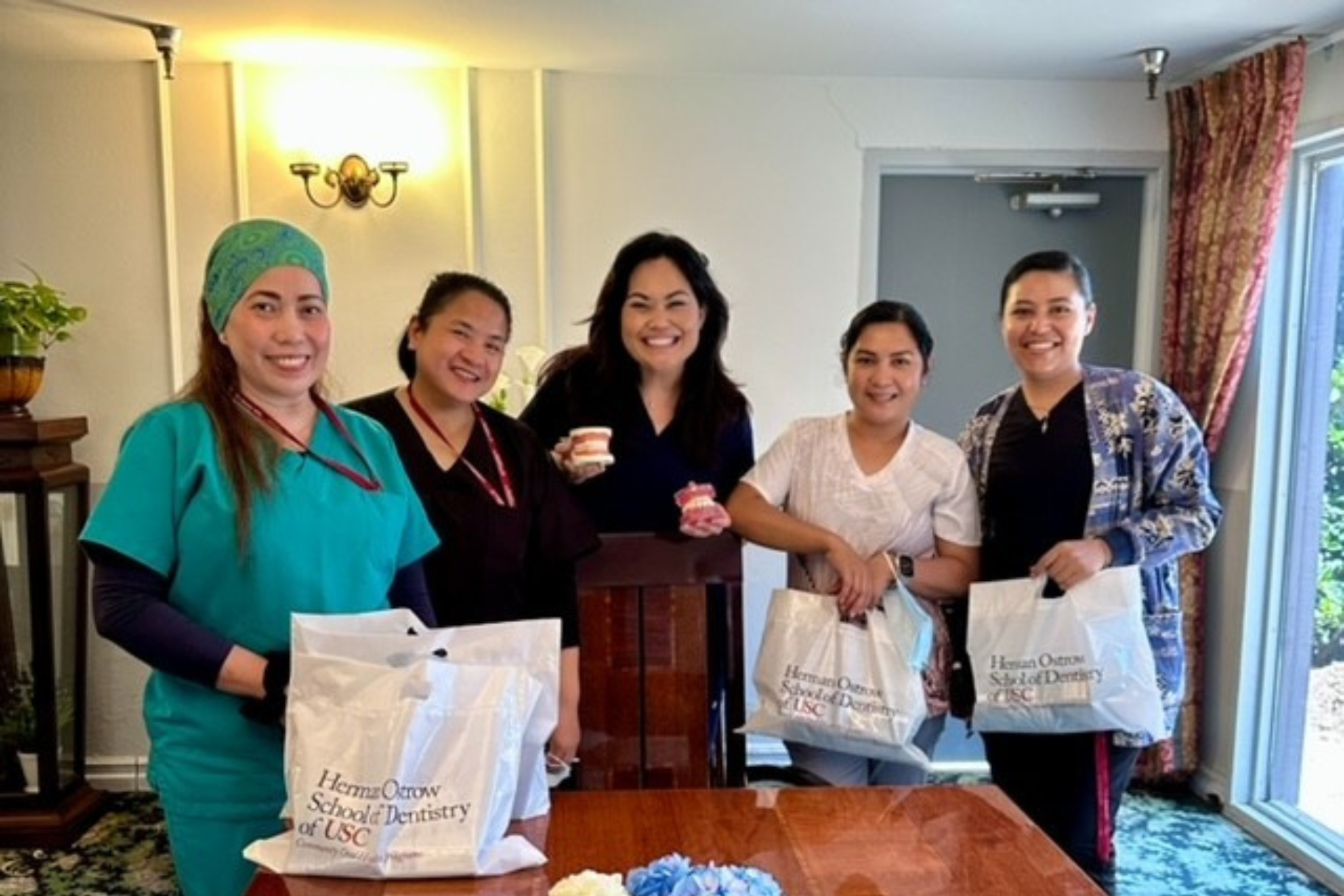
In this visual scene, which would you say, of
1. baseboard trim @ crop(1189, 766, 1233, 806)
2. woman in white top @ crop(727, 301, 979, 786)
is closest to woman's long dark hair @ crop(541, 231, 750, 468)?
woman in white top @ crop(727, 301, 979, 786)

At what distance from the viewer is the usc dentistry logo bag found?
1041mm

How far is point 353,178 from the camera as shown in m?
3.04

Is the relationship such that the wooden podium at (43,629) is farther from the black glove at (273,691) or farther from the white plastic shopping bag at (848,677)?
the white plastic shopping bag at (848,677)

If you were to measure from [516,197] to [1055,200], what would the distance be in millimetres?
1730

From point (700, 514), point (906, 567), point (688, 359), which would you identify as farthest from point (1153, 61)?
point (700, 514)

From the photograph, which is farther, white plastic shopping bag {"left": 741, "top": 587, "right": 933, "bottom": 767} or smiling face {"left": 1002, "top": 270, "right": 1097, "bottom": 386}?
smiling face {"left": 1002, "top": 270, "right": 1097, "bottom": 386}

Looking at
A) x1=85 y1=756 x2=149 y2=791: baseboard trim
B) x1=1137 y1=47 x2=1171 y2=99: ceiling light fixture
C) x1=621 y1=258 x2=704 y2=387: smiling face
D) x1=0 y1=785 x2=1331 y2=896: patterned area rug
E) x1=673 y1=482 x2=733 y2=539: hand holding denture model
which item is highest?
x1=1137 y1=47 x2=1171 y2=99: ceiling light fixture

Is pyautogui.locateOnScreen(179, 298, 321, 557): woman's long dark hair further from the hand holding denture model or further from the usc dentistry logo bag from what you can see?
the hand holding denture model

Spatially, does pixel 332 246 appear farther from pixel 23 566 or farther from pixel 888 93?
pixel 888 93

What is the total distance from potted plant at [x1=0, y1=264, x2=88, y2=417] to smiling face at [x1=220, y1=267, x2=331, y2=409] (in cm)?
190

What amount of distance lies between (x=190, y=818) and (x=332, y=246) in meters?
2.19

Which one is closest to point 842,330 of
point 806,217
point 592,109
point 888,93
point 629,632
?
point 806,217

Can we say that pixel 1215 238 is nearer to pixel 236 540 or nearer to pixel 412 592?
pixel 412 592

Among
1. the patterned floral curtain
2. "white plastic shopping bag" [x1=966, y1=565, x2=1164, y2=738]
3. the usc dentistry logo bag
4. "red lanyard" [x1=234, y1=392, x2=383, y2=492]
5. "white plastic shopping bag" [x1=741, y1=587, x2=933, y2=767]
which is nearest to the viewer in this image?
the usc dentistry logo bag
